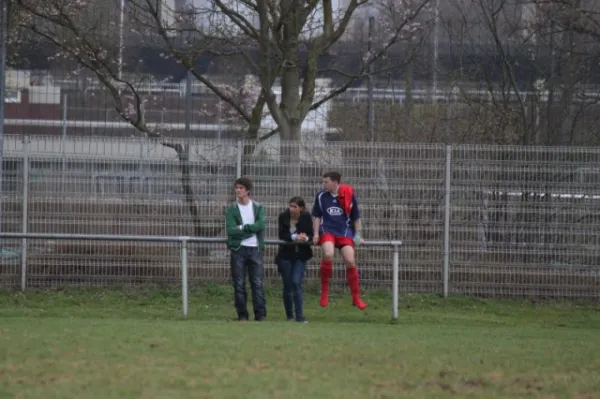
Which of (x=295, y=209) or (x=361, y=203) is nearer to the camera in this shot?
(x=295, y=209)

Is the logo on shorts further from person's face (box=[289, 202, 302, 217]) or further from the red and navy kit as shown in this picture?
person's face (box=[289, 202, 302, 217])

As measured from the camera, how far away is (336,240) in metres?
14.7

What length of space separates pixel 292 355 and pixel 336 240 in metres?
4.90

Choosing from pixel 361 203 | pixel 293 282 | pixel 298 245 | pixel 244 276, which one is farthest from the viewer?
pixel 361 203

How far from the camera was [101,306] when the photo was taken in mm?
16766

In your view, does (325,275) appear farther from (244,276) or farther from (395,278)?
(244,276)

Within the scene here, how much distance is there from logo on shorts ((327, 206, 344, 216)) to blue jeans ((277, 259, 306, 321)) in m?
0.75

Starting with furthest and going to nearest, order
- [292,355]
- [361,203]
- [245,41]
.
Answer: [245,41], [361,203], [292,355]

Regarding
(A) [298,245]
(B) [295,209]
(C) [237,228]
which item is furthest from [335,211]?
(C) [237,228]

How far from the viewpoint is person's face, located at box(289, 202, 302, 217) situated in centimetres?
1468

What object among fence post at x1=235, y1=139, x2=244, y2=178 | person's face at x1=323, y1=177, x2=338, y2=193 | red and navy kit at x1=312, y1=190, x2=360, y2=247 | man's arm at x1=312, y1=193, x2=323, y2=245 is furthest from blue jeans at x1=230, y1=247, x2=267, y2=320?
fence post at x1=235, y1=139, x2=244, y2=178

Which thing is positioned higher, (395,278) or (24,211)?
(24,211)

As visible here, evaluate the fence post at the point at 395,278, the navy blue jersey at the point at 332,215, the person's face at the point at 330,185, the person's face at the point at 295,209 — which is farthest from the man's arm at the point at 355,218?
the person's face at the point at 295,209

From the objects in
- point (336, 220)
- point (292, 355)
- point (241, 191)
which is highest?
point (241, 191)
